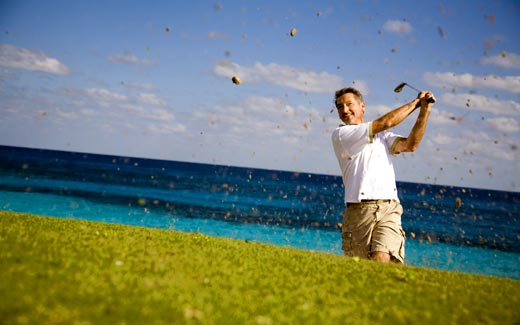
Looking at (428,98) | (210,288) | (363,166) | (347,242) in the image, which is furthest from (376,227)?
(210,288)

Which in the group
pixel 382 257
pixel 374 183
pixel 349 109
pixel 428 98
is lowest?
pixel 382 257

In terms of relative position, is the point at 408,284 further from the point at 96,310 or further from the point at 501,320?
the point at 96,310

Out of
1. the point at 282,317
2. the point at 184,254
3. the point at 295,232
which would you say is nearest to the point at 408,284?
the point at 282,317

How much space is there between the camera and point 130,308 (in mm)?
2533

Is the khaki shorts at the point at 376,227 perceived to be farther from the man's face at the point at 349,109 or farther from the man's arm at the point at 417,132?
the man's face at the point at 349,109

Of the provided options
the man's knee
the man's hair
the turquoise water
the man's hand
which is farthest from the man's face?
the turquoise water

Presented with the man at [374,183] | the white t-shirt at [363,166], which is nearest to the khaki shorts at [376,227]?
the man at [374,183]

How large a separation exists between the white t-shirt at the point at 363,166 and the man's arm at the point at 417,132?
25cm

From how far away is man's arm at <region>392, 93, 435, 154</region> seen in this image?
5676 millimetres

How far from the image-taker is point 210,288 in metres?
3.21

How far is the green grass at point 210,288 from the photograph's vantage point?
254 centimetres

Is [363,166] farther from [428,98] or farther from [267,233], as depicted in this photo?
[267,233]

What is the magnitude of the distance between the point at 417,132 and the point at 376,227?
1523 mm

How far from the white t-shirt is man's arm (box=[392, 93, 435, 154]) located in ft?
0.82
